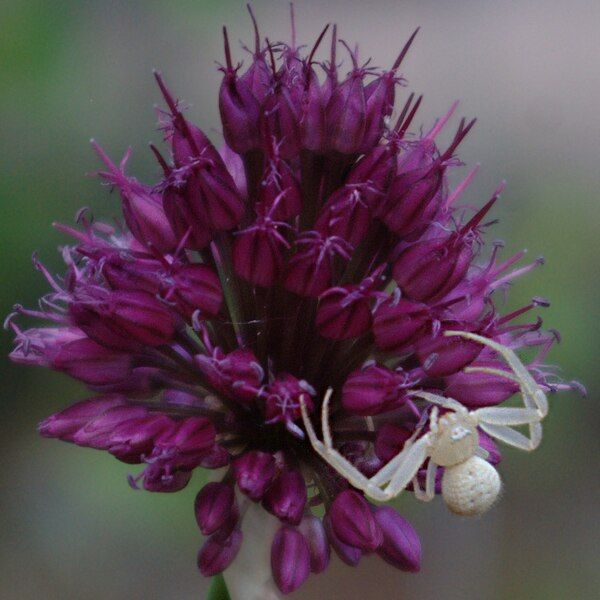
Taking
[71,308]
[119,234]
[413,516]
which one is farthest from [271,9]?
[71,308]

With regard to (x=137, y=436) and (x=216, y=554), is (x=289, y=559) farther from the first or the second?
(x=137, y=436)

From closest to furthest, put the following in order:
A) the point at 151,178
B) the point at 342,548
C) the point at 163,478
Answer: the point at 163,478 < the point at 342,548 < the point at 151,178

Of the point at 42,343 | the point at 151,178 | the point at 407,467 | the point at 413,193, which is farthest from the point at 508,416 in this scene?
the point at 151,178

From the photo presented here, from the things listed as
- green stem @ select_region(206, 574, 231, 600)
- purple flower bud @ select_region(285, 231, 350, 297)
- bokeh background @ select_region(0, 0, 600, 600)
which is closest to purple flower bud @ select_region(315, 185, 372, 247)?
purple flower bud @ select_region(285, 231, 350, 297)

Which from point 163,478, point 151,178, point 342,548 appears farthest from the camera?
point 151,178

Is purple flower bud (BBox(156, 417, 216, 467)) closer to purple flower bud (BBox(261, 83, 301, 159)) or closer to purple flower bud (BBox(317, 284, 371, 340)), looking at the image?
purple flower bud (BBox(317, 284, 371, 340))

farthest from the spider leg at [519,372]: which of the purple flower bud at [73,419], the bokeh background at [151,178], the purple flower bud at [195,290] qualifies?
the bokeh background at [151,178]

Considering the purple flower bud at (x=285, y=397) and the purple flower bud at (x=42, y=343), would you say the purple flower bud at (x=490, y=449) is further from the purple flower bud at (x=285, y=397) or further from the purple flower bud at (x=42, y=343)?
the purple flower bud at (x=42, y=343)
